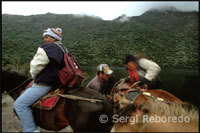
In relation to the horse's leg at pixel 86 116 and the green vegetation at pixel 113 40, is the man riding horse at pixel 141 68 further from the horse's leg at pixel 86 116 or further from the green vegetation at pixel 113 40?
the green vegetation at pixel 113 40

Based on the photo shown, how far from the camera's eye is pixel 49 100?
9.14ft

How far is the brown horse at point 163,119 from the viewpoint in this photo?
1479mm

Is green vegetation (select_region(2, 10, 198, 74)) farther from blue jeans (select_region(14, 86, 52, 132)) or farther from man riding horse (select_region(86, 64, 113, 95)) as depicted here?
blue jeans (select_region(14, 86, 52, 132))

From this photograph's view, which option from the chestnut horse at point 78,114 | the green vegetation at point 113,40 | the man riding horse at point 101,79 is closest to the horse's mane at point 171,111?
the chestnut horse at point 78,114

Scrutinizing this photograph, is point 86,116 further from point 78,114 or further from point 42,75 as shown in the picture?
point 42,75

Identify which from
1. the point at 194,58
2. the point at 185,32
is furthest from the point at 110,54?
the point at 185,32

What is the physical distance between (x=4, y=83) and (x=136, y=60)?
323 cm

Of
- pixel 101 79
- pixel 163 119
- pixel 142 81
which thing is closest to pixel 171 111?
pixel 163 119

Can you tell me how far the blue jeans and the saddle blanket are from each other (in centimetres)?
9

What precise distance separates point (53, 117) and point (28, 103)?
56 centimetres

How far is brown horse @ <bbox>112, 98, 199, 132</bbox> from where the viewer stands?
1.48 meters

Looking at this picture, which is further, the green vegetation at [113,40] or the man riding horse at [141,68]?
the green vegetation at [113,40]

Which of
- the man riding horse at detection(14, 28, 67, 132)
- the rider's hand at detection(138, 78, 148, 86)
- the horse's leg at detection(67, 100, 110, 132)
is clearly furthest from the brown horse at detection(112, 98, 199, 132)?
the man riding horse at detection(14, 28, 67, 132)

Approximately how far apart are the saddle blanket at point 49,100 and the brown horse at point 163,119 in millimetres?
1572
